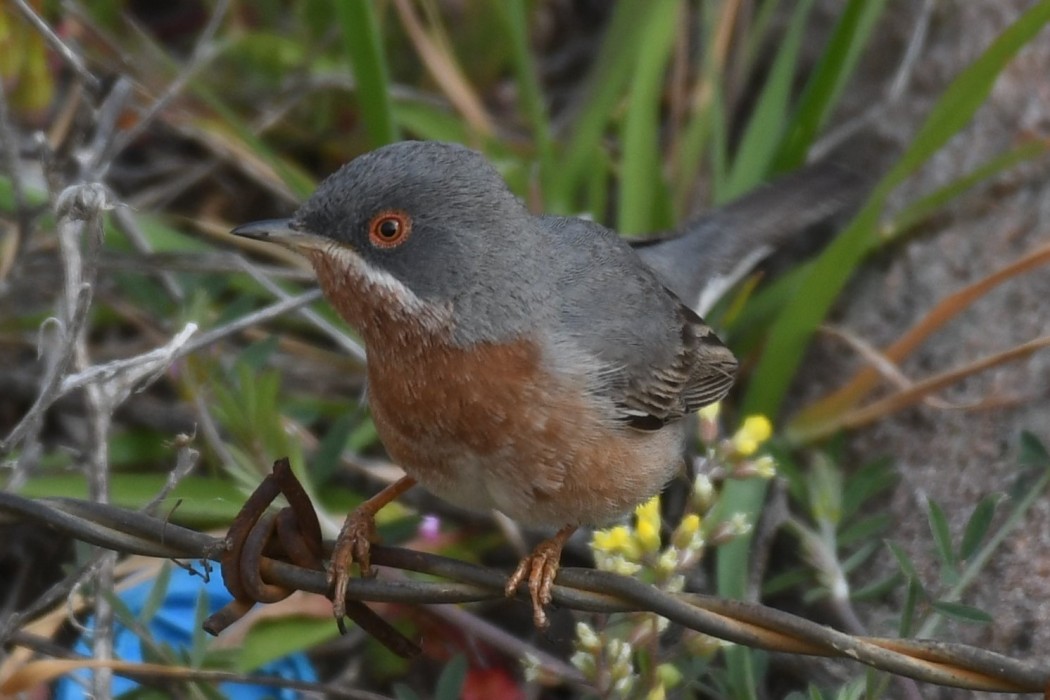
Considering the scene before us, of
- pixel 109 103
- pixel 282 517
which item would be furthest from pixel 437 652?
pixel 109 103

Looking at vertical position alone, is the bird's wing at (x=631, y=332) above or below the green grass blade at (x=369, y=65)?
below

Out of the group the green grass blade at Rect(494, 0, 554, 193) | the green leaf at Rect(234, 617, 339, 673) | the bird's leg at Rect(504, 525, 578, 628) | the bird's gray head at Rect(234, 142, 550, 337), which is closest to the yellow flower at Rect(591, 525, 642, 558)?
the bird's leg at Rect(504, 525, 578, 628)

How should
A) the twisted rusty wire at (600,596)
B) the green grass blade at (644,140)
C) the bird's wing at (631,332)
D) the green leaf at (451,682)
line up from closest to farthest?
1. the twisted rusty wire at (600,596)
2. the green leaf at (451,682)
3. the bird's wing at (631,332)
4. the green grass blade at (644,140)

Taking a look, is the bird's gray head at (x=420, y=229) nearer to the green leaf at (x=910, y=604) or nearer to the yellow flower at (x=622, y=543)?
the yellow flower at (x=622, y=543)

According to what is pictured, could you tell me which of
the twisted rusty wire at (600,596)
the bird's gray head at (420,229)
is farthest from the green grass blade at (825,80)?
the twisted rusty wire at (600,596)

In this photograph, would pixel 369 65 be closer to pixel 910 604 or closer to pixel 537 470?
pixel 537 470

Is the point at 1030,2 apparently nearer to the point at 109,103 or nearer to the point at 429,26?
the point at 429,26

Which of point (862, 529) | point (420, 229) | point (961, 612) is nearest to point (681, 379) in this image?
point (862, 529)
